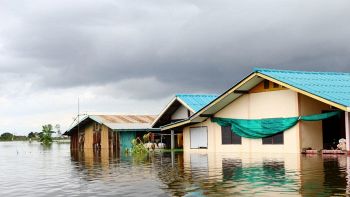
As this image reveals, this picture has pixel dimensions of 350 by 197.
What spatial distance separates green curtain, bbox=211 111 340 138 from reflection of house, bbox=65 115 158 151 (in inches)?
620

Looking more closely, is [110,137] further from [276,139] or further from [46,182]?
[46,182]

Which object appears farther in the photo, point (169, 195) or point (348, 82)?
point (348, 82)

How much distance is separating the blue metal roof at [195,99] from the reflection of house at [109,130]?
26.0ft

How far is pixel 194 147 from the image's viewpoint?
40156 mm

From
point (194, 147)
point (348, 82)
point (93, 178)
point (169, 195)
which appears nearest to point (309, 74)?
point (348, 82)

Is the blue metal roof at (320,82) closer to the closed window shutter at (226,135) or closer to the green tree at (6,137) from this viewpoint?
the closed window shutter at (226,135)

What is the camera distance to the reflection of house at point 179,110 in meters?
42.9

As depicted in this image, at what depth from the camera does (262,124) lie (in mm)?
33406

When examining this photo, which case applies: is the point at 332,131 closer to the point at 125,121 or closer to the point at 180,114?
the point at 180,114

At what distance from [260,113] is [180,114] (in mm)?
12564

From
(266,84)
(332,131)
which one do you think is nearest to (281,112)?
(266,84)

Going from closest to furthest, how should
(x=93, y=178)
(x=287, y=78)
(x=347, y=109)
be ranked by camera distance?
(x=93, y=178) → (x=347, y=109) → (x=287, y=78)

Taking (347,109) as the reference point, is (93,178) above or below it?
below

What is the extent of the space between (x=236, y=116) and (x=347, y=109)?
1059cm
